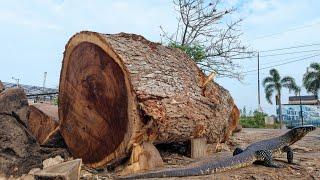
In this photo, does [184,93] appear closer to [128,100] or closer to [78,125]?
[128,100]

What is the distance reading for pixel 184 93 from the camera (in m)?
4.91

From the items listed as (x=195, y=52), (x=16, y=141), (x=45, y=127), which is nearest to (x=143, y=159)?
(x=16, y=141)

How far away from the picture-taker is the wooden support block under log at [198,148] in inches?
206

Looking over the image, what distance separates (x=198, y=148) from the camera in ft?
17.4

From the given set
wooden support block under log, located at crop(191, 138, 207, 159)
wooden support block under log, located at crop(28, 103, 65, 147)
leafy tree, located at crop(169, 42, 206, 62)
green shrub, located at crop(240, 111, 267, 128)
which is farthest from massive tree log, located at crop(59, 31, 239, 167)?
green shrub, located at crop(240, 111, 267, 128)

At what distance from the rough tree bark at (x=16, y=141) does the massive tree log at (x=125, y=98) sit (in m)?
0.44

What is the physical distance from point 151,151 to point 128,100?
67cm

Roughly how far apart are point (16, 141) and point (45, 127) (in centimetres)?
65

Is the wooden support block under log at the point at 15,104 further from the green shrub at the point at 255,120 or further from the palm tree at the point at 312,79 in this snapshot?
the palm tree at the point at 312,79

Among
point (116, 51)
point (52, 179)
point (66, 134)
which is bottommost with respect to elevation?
point (52, 179)

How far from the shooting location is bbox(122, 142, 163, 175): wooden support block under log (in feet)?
14.2

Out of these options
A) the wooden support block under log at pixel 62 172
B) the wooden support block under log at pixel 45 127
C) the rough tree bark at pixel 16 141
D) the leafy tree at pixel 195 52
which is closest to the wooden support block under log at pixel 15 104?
the rough tree bark at pixel 16 141

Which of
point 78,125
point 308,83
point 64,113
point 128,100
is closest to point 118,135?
point 128,100

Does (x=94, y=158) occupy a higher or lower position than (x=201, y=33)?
lower
